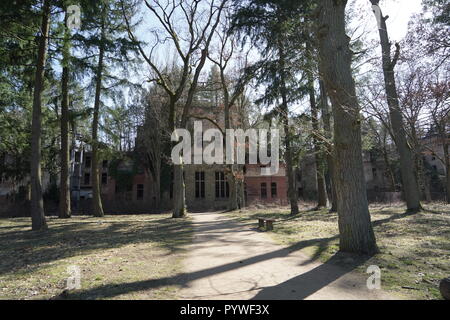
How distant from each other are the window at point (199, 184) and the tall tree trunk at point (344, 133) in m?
28.4

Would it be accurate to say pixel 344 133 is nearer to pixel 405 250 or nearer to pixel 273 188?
pixel 405 250

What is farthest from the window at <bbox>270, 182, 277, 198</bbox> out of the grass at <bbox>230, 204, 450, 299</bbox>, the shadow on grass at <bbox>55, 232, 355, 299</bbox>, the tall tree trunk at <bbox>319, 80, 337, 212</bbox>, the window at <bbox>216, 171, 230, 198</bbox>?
the shadow on grass at <bbox>55, 232, 355, 299</bbox>

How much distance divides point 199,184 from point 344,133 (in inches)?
1131

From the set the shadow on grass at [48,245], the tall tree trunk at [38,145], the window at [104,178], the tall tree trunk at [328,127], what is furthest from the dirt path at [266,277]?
the window at [104,178]

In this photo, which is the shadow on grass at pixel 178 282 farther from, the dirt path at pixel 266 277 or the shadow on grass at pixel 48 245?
the shadow on grass at pixel 48 245

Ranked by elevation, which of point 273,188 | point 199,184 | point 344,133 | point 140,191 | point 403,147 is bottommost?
point 273,188

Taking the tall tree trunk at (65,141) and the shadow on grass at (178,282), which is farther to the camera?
the tall tree trunk at (65,141)

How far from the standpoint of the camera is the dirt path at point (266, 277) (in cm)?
424

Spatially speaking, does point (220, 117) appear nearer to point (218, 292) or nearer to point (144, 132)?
point (144, 132)

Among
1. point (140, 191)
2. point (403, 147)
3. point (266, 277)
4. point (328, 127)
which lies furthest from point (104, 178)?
point (266, 277)

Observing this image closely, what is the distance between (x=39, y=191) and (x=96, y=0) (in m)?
7.72

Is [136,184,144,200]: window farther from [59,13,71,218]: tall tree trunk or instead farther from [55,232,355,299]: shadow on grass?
[55,232,355,299]: shadow on grass

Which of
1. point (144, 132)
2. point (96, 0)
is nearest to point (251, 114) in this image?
point (144, 132)

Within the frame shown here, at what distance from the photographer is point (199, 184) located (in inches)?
1363
